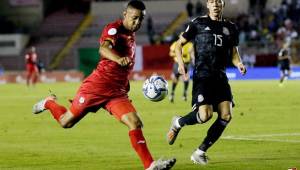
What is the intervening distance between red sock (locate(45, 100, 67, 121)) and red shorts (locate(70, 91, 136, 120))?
0.55 m

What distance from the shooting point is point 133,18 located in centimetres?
1268

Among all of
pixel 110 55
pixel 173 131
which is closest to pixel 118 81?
pixel 110 55

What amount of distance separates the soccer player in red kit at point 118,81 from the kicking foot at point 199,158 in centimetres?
170

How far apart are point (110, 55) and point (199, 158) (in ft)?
8.17

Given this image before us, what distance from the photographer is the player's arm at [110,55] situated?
1216cm

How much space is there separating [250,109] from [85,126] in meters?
6.90

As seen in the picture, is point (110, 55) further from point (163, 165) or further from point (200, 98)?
point (200, 98)

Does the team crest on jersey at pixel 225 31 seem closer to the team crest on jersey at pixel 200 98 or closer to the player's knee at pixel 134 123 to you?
the team crest on jersey at pixel 200 98

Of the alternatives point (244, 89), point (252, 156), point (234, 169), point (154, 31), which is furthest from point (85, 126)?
point (154, 31)

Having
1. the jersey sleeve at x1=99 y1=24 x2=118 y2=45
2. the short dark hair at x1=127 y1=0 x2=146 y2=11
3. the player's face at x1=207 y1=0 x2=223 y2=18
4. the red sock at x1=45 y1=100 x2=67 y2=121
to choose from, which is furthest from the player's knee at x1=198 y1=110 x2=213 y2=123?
the short dark hair at x1=127 y1=0 x2=146 y2=11

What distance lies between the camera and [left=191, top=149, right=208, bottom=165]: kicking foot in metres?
14.0

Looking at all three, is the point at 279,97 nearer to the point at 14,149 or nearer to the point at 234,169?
the point at 14,149

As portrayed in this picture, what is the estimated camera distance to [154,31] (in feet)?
214

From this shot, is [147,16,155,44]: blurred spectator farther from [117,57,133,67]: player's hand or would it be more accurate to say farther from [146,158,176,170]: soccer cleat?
[146,158,176,170]: soccer cleat
